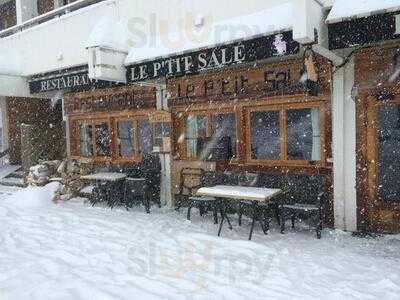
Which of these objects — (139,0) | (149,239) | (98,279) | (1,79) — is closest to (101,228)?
(149,239)

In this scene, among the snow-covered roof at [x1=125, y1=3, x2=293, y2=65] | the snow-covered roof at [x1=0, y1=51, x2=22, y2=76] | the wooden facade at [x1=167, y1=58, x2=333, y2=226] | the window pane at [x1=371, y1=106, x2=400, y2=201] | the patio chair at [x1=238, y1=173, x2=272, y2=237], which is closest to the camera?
the snow-covered roof at [x1=125, y1=3, x2=293, y2=65]

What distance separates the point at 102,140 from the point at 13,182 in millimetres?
3655

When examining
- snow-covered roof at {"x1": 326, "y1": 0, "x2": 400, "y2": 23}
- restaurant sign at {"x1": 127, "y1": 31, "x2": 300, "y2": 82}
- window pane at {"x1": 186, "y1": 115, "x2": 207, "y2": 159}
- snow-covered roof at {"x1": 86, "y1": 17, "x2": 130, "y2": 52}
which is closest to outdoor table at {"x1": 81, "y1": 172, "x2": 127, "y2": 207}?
window pane at {"x1": 186, "y1": 115, "x2": 207, "y2": 159}

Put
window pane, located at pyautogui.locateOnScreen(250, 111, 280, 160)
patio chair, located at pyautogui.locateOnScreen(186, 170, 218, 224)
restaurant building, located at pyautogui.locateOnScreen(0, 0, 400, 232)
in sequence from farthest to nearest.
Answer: window pane, located at pyautogui.locateOnScreen(250, 111, 280, 160) < patio chair, located at pyautogui.locateOnScreen(186, 170, 218, 224) < restaurant building, located at pyautogui.locateOnScreen(0, 0, 400, 232)

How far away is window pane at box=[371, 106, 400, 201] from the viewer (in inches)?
243

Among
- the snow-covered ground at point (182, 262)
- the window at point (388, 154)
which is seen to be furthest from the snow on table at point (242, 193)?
the window at point (388, 154)

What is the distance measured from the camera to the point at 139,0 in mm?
8836

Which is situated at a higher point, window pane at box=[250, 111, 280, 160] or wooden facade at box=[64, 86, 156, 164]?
wooden facade at box=[64, 86, 156, 164]

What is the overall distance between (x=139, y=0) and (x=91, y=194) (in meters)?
4.70

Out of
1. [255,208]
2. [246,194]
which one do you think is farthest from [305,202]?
[246,194]

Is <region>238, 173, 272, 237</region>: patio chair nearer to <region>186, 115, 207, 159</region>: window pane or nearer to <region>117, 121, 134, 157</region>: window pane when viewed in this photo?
<region>186, 115, 207, 159</region>: window pane

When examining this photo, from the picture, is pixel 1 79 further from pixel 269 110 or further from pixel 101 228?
pixel 269 110

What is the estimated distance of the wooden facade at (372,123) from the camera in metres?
5.94

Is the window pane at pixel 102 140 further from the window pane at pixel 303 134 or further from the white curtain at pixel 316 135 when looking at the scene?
the white curtain at pixel 316 135
